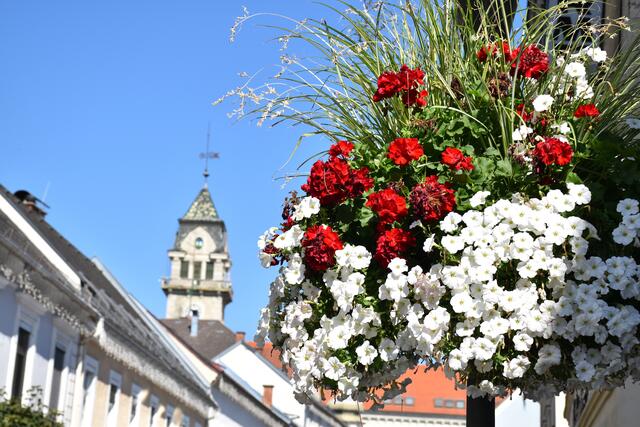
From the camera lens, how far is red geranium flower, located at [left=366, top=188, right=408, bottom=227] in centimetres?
375

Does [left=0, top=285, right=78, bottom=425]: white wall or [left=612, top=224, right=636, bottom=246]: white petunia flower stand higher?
[left=0, top=285, right=78, bottom=425]: white wall

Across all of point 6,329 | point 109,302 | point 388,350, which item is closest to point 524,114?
point 388,350

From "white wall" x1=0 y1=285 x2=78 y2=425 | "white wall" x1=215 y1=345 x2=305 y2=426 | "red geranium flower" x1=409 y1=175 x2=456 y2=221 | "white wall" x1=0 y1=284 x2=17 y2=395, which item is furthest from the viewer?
"white wall" x1=215 y1=345 x2=305 y2=426

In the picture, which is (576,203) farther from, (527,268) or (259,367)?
(259,367)

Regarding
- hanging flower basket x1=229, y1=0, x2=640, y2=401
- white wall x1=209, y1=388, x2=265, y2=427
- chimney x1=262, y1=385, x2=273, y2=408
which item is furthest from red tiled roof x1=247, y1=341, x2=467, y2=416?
hanging flower basket x1=229, y1=0, x2=640, y2=401

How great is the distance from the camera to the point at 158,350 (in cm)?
3041

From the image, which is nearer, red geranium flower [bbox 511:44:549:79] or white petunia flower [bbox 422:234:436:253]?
white petunia flower [bbox 422:234:436:253]

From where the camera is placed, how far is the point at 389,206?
12.3ft

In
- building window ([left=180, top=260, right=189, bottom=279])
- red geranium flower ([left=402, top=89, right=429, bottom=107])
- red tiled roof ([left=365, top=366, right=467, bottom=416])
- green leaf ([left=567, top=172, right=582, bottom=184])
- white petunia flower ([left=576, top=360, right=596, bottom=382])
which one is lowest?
white petunia flower ([left=576, top=360, right=596, bottom=382])

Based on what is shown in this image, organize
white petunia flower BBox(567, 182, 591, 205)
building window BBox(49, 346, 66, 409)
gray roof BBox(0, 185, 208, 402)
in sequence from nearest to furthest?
1. white petunia flower BBox(567, 182, 591, 205)
2. building window BBox(49, 346, 66, 409)
3. gray roof BBox(0, 185, 208, 402)

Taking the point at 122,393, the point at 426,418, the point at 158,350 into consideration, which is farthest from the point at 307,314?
the point at 426,418

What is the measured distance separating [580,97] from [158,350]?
27.3 meters

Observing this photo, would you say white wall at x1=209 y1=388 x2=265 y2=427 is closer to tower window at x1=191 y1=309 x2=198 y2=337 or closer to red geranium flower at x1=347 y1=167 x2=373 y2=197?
tower window at x1=191 y1=309 x2=198 y2=337

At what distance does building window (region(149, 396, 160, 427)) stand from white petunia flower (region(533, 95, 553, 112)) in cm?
2594
